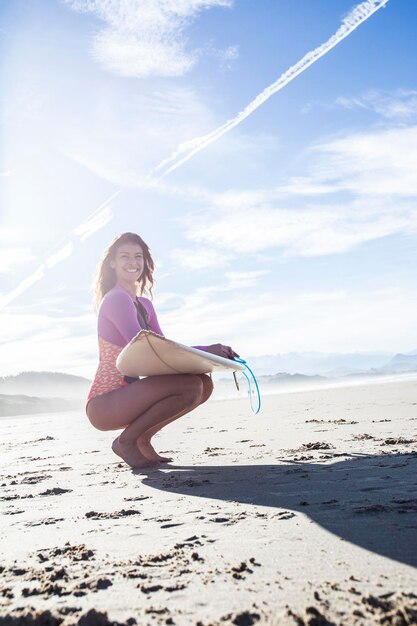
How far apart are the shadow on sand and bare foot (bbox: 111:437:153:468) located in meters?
0.17

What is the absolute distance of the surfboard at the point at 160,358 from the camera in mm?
3188

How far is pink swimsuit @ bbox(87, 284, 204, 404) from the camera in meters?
3.61

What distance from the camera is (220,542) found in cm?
173

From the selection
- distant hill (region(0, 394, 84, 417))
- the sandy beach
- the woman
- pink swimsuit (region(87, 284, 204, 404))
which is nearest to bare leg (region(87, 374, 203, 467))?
the woman

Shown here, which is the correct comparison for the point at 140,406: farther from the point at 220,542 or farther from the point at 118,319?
the point at 220,542

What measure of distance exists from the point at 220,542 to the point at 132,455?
6.52ft

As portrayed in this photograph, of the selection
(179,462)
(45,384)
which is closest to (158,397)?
(179,462)

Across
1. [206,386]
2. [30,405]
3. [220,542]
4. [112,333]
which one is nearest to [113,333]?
[112,333]

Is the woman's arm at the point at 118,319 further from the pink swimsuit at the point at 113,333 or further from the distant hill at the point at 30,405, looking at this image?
the distant hill at the point at 30,405

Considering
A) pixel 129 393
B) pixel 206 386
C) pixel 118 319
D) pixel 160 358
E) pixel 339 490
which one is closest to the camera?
pixel 339 490

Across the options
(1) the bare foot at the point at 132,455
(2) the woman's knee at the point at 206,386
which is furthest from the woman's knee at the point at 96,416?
(2) the woman's knee at the point at 206,386

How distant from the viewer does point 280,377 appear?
33594 millimetres

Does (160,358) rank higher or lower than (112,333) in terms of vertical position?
lower

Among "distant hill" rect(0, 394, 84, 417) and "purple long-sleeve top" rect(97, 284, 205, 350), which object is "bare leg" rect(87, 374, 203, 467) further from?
"distant hill" rect(0, 394, 84, 417)
